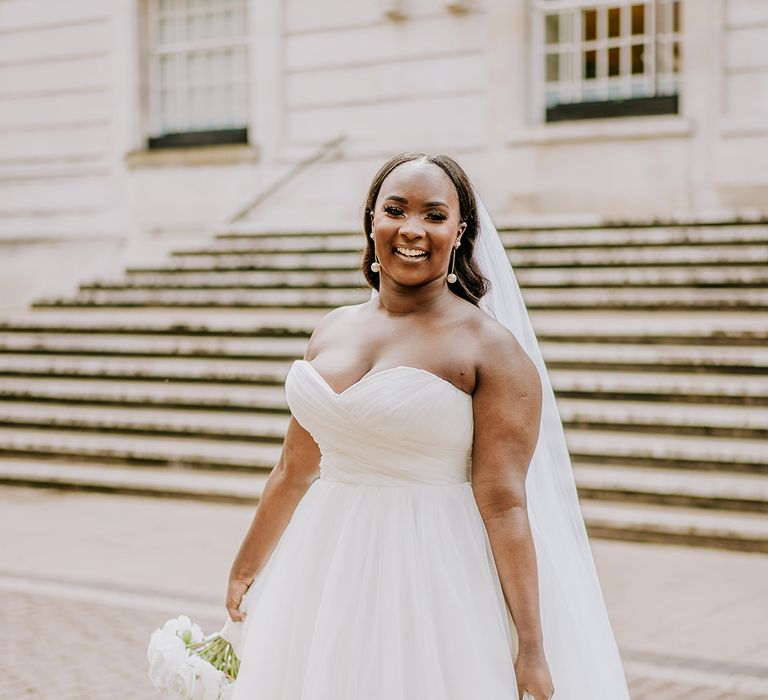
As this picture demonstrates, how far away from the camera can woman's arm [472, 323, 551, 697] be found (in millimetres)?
2779

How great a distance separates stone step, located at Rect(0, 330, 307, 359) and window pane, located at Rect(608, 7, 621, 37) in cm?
590

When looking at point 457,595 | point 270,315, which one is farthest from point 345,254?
point 457,595

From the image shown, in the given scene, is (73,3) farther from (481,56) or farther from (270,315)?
(270,315)

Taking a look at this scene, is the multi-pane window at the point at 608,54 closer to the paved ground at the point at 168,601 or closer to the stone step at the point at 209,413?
the stone step at the point at 209,413

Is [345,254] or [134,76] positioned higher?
[134,76]

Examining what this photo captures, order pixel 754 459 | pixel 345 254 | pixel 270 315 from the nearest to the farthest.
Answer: pixel 754 459
pixel 270 315
pixel 345 254

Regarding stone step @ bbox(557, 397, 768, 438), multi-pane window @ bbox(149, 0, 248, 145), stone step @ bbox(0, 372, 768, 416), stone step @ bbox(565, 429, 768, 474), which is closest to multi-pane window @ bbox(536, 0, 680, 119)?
multi-pane window @ bbox(149, 0, 248, 145)

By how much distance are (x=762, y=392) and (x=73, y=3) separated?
1243 centimetres

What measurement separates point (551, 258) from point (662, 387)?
2.62m

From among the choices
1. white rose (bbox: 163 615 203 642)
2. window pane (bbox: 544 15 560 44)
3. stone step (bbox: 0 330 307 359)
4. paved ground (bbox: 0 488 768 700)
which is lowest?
paved ground (bbox: 0 488 768 700)

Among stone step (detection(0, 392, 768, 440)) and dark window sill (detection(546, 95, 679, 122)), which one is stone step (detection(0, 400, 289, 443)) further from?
dark window sill (detection(546, 95, 679, 122))

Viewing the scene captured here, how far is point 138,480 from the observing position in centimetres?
978

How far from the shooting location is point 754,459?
27.1 feet

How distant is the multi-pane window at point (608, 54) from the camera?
547 inches
